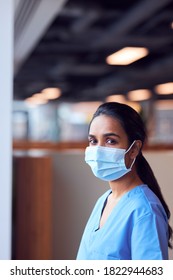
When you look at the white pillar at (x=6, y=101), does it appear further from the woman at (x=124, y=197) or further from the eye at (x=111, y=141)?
the eye at (x=111, y=141)

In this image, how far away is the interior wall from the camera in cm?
247

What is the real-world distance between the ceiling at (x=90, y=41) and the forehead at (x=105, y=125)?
967 millimetres

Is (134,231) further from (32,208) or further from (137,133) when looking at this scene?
(32,208)

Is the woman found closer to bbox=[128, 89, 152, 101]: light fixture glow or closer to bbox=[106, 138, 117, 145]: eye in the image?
bbox=[106, 138, 117, 145]: eye

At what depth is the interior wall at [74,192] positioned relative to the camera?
8.11ft

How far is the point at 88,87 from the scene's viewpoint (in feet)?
24.6

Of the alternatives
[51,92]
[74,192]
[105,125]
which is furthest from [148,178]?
[51,92]

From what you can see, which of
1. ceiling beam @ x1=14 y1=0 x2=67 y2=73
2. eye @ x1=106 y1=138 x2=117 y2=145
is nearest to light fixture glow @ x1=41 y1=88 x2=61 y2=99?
ceiling beam @ x1=14 y1=0 x2=67 y2=73

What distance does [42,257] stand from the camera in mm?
2934

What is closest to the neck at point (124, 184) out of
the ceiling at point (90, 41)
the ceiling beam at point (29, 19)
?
the ceiling at point (90, 41)

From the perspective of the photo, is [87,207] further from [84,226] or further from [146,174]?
[146,174]

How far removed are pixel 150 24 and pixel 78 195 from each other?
2623mm

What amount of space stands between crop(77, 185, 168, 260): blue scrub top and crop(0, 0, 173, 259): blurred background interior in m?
0.19

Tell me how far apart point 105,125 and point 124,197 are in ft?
1.28
